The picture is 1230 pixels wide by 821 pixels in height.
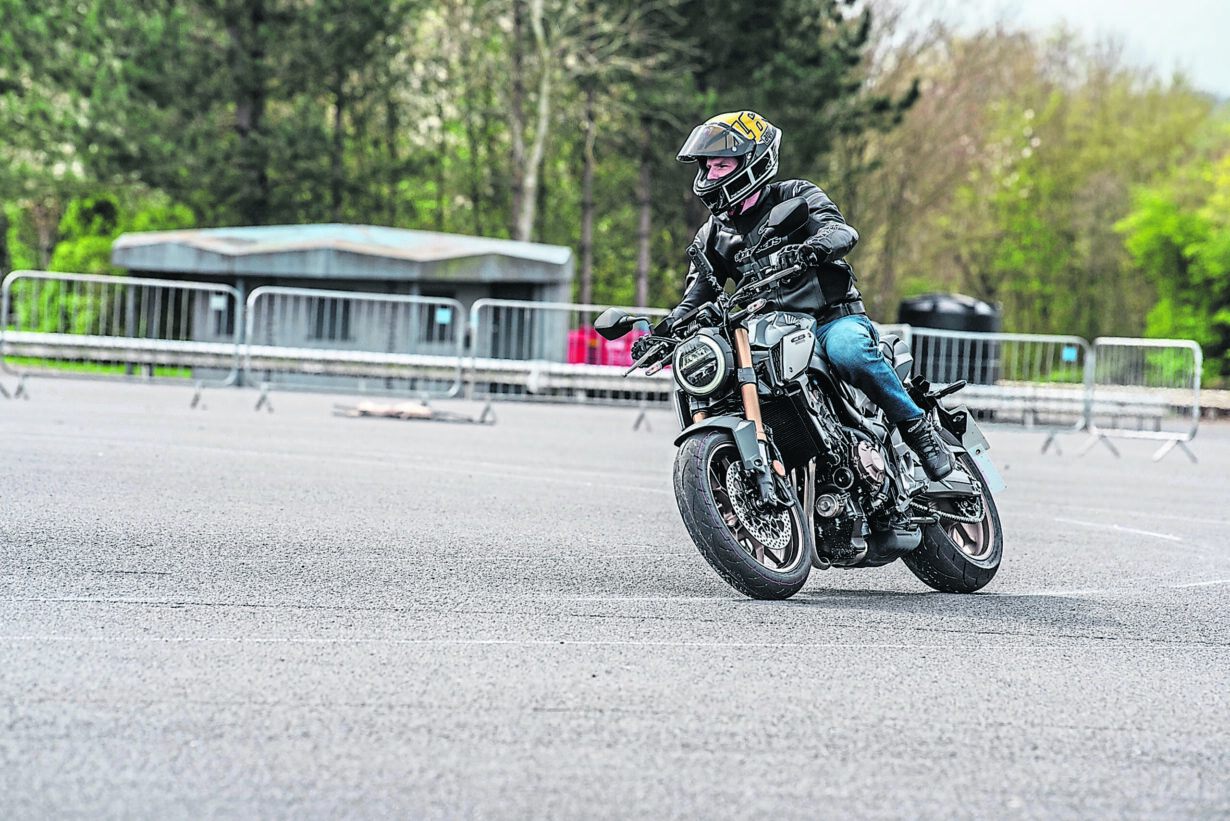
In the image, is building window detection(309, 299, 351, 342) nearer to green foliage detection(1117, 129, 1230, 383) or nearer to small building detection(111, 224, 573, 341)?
small building detection(111, 224, 573, 341)

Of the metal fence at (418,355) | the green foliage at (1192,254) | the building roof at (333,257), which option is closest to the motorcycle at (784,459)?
the metal fence at (418,355)

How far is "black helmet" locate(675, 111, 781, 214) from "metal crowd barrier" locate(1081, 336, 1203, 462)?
11.6 metres

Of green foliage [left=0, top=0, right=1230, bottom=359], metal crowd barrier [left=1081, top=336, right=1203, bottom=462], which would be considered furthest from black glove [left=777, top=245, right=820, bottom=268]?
green foliage [left=0, top=0, right=1230, bottom=359]

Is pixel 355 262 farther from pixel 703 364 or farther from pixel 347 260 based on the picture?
pixel 703 364

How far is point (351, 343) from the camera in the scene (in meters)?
17.3

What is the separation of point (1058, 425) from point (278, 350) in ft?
29.5

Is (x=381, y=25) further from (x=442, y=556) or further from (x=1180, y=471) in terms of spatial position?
(x=442, y=556)

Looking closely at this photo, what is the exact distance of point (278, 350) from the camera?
55.6 ft

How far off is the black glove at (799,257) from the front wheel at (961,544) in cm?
112

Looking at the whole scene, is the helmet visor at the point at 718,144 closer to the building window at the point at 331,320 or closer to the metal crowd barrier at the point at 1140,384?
the metal crowd barrier at the point at 1140,384

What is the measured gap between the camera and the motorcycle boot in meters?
6.00

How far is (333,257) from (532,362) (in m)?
9.41

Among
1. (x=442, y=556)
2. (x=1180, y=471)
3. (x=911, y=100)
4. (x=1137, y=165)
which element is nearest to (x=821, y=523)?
(x=442, y=556)

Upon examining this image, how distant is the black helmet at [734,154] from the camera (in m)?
5.76
